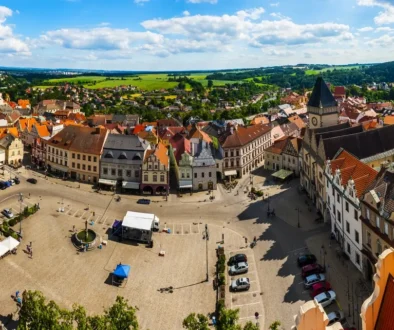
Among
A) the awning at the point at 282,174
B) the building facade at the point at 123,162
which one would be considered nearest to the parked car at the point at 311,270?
the awning at the point at 282,174

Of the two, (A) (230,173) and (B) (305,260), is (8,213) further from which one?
(B) (305,260)

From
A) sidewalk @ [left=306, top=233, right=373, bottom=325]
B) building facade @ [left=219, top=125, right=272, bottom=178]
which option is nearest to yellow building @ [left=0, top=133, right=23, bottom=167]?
building facade @ [left=219, top=125, right=272, bottom=178]

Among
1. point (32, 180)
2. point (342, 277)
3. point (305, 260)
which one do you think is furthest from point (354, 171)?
point (32, 180)

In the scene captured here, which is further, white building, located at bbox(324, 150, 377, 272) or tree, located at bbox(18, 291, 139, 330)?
white building, located at bbox(324, 150, 377, 272)

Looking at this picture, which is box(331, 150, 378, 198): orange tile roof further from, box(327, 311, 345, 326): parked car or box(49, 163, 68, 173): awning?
box(49, 163, 68, 173): awning

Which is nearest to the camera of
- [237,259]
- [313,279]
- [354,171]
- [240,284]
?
[313,279]

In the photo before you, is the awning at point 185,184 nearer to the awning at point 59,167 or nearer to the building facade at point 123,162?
the building facade at point 123,162
